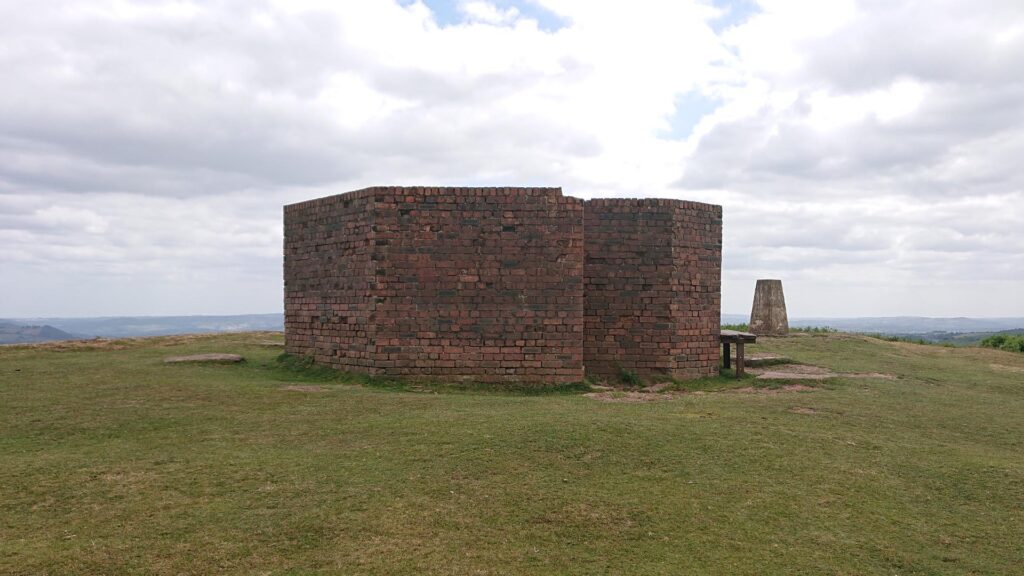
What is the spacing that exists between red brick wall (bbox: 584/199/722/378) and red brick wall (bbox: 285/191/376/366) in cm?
375

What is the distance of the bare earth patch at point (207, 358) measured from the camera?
12438 mm

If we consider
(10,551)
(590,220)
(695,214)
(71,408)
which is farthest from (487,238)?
(10,551)

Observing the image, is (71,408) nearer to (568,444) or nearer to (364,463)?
(364,463)

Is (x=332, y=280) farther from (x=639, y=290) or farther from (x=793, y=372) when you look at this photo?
(x=793, y=372)

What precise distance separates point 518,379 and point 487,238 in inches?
90.3

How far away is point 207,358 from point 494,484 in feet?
28.8

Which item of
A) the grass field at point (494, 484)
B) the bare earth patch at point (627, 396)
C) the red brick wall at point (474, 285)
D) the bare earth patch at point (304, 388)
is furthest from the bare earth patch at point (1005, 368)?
the bare earth patch at point (304, 388)

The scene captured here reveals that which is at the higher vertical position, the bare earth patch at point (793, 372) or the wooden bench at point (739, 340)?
the wooden bench at point (739, 340)

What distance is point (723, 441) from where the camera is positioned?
7.01 metres

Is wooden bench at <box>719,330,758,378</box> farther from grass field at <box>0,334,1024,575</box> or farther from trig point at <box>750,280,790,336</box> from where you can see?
trig point at <box>750,280,790,336</box>

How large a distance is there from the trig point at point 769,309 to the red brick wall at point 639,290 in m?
9.90

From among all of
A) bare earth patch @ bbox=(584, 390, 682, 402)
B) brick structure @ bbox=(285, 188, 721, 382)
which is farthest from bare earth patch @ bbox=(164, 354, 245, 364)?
bare earth patch @ bbox=(584, 390, 682, 402)

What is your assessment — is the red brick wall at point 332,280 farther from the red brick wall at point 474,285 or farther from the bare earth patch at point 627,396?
the bare earth patch at point 627,396

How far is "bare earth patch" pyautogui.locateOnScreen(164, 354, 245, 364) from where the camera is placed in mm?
12438
